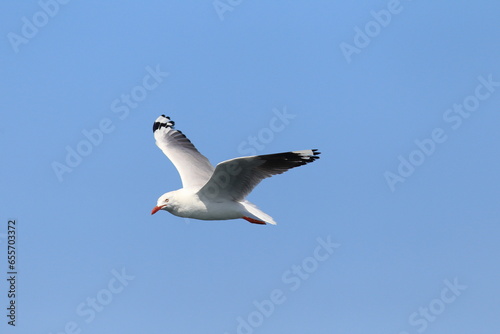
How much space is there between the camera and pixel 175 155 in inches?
526

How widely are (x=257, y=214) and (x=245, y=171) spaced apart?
763 millimetres

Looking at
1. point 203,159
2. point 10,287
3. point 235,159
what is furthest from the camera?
point 203,159

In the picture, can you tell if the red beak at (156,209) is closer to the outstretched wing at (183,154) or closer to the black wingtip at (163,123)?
the outstretched wing at (183,154)

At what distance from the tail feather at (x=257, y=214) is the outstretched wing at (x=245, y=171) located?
0.15m

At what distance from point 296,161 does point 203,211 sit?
1.62 meters

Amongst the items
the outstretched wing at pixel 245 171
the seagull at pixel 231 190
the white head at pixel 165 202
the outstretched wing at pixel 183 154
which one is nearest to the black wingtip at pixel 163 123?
the outstretched wing at pixel 183 154

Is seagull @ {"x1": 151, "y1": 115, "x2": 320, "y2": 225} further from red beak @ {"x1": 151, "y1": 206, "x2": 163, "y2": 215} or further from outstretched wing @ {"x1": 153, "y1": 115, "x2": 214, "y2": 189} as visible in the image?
outstretched wing @ {"x1": 153, "y1": 115, "x2": 214, "y2": 189}

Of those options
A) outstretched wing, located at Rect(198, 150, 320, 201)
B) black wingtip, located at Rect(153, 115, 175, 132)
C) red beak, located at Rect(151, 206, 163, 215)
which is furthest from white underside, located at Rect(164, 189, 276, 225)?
black wingtip, located at Rect(153, 115, 175, 132)

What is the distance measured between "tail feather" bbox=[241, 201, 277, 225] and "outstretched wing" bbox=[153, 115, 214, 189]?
954 mm

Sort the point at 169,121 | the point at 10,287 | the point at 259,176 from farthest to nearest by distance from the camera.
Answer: the point at 169,121, the point at 10,287, the point at 259,176

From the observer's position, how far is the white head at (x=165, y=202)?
1127 centimetres

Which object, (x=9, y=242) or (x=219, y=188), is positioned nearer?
(x=219, y=188)

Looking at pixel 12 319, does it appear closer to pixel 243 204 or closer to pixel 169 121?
pixel 243 204

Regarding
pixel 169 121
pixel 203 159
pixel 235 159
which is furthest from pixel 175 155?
pixel 235 159
